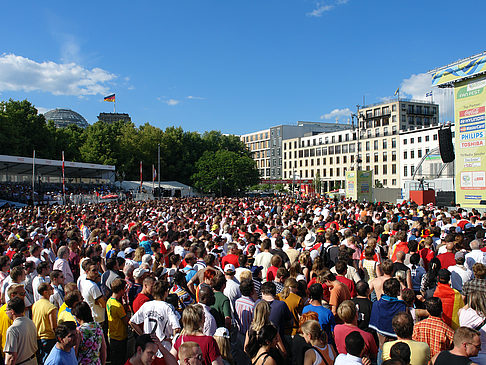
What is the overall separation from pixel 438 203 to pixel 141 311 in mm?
24895

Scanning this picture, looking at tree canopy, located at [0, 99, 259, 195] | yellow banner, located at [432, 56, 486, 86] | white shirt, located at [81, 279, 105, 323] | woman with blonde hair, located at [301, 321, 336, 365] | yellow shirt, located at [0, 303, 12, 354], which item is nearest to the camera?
woman with blonde hair, located at [301, 321, 336, 365]

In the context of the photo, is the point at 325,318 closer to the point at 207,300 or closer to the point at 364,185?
the point at 207,300

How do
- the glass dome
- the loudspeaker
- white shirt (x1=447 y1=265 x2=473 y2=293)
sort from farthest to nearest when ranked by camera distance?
the glass dome, the loudspeaker, white shirt (x1=447 y1=265 x2=473 y2=293)

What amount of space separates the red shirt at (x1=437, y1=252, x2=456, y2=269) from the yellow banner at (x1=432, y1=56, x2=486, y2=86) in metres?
17.7

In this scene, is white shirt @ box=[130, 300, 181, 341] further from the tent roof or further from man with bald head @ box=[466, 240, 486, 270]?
the tent roof

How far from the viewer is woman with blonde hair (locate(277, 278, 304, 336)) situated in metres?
4.59

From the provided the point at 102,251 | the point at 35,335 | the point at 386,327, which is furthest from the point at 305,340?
the point at 102,251

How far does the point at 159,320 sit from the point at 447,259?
17.8ft

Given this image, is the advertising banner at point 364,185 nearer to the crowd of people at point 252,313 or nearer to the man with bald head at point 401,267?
the crowd of people at point 252,313

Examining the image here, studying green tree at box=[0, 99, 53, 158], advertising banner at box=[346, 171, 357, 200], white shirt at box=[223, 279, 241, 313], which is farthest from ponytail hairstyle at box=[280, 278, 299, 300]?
green tree at box=[0, 99, 53, 158]

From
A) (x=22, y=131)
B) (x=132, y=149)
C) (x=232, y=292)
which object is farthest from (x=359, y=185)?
(x=132, y=149)

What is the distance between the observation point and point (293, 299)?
4.66 meters

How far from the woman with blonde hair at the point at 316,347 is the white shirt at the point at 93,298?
3.12 m

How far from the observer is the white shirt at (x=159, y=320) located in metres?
4.18
